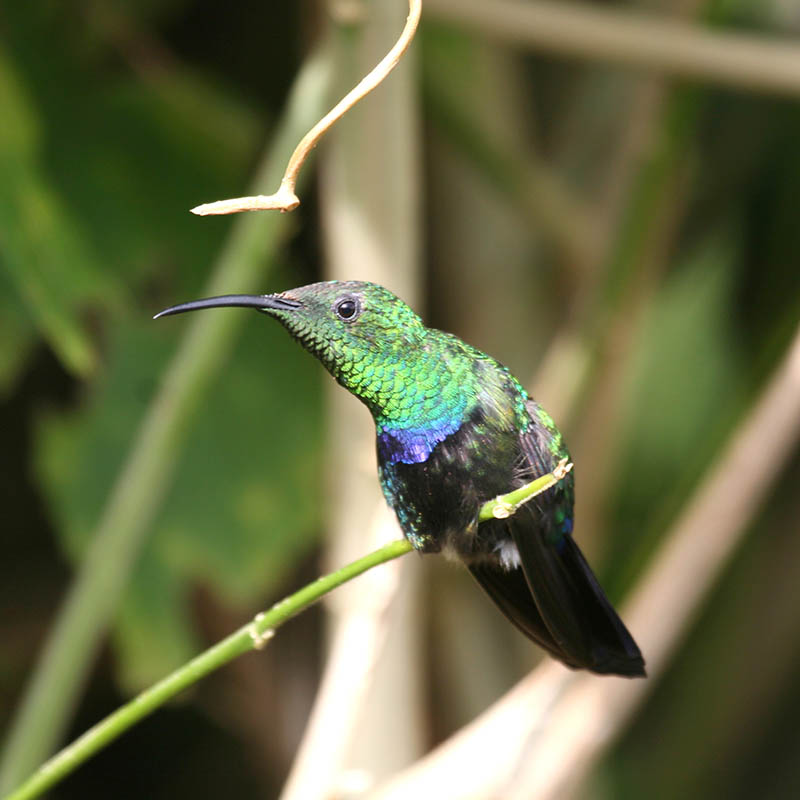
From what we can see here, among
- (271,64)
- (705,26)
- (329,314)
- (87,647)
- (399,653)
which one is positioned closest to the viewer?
(329,314)

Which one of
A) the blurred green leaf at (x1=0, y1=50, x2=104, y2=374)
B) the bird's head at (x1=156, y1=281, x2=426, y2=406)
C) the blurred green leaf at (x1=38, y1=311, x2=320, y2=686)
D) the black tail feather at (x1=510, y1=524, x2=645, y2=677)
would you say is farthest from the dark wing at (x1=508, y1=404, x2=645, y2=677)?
the blurred green leaf at (x1=38, y1=311, x2=320, y2=686)

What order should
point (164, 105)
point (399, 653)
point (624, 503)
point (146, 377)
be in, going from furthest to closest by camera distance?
point (624, 503) → point (164, 105) → point (146, 377) → point (399, 653)

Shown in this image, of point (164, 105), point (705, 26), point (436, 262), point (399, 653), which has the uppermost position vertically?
point (705, 26)

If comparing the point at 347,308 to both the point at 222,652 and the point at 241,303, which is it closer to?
the point at 241,303

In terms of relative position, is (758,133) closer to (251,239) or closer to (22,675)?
(251,239)

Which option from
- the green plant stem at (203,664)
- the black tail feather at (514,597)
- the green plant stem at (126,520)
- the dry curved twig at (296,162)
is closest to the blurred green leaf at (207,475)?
the green plant stem at (126,520)

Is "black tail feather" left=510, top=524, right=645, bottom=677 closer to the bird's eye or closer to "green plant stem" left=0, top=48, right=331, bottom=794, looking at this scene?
the bird's eye

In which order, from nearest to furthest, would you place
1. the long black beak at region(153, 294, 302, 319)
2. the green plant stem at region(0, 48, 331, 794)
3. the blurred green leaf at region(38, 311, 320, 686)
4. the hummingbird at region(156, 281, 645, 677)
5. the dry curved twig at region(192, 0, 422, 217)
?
1. the dry curved twig at region(192, 0, 422, 217)
2. the long black beak at region(153, 294, 302, 319)
3. the hummingbird at region(156, 281, 645, 677)
4. the green plant stem at region(0, 48, 331, 794)
5. the blurred green leaf at region(38, 311, 320, 686)

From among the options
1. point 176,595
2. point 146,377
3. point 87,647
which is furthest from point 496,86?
point 87,647
